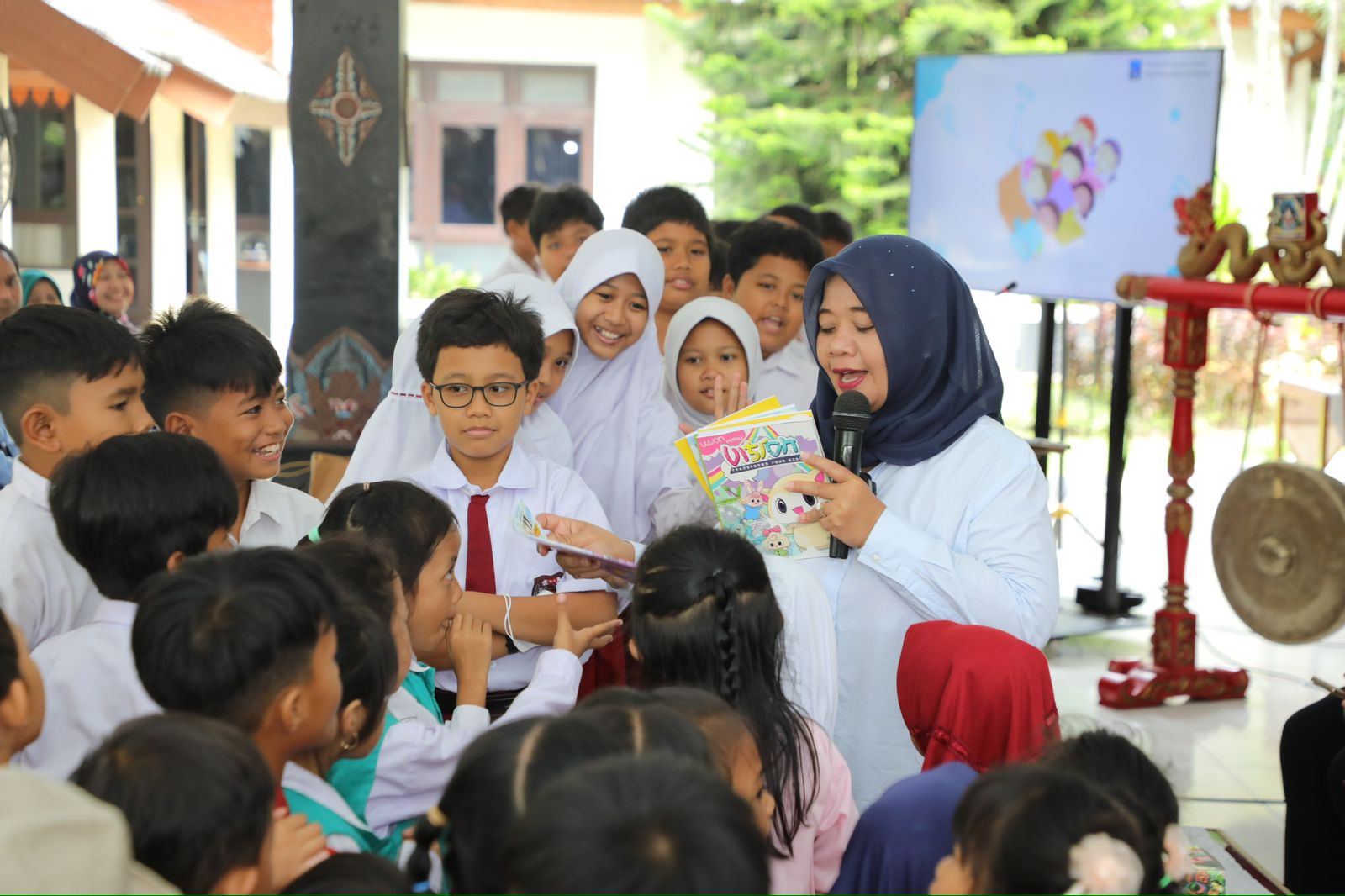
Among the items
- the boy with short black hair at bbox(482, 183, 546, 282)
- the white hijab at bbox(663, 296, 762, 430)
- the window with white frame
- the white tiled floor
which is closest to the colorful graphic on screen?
the white tiled floor

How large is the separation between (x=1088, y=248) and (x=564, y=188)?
218cm

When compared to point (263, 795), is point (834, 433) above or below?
above

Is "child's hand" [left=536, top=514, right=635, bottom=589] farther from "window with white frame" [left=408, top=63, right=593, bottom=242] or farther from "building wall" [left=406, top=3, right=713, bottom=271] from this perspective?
"window with white frame" [left=408, top=63, right=593, bottom=242]

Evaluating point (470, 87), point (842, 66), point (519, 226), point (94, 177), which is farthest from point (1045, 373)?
point (470, 87)

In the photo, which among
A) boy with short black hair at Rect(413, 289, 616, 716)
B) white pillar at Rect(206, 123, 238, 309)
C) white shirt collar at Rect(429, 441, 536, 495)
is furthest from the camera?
white pillar at Rect(206, 123, 238, 309)

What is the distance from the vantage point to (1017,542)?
2.33m

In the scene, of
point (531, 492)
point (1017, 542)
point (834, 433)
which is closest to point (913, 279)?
point (834, 433)

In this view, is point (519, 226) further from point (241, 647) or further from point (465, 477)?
point (241, 647)

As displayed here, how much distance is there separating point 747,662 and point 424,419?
1.34 m

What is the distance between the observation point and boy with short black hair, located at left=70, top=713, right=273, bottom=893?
4.21 ft

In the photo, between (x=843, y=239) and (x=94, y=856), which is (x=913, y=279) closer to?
(x=94, y=856)

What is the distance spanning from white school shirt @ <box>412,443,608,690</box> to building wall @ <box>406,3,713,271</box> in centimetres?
1079

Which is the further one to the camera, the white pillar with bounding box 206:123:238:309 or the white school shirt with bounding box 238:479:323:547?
the white pillar with bounding box 206:123:238:309

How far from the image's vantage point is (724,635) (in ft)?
6.38
